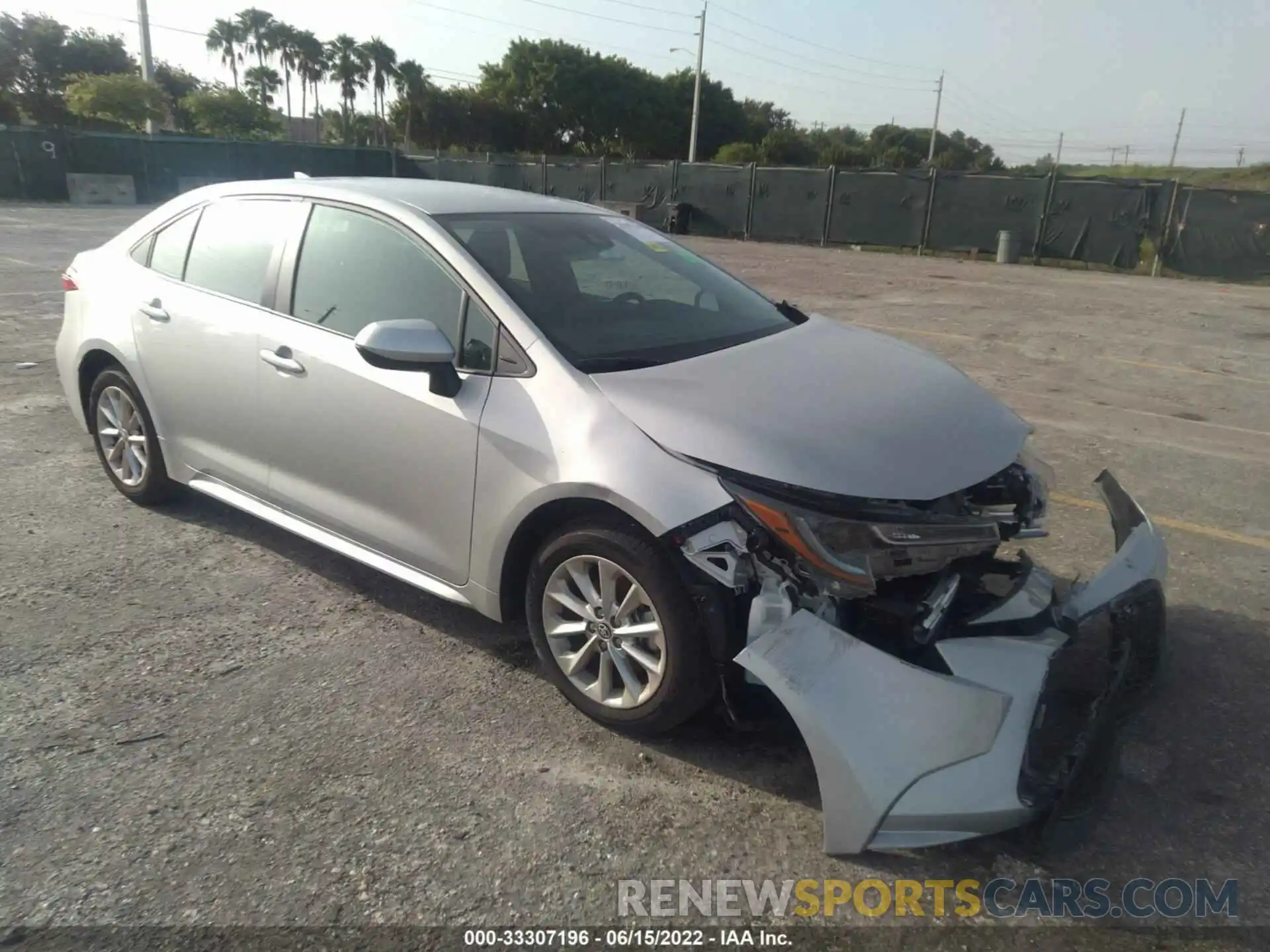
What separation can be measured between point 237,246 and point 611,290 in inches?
69.2

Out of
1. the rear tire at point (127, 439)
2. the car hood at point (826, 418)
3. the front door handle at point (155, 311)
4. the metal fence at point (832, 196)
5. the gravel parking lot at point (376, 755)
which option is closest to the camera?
the gravel parking lot at point (376, 755)

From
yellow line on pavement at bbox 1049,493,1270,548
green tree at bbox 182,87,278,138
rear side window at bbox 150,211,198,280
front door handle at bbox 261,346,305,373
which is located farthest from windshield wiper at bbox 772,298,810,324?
green tree at bbox 182,87,278,138

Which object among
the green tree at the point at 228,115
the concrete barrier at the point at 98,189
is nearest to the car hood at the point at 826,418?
the concrete barrier at the point at 98,189

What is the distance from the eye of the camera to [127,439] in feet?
15.5

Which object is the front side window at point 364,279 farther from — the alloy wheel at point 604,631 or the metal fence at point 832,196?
the metal fence at point 832,196

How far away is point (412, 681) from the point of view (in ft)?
10.9

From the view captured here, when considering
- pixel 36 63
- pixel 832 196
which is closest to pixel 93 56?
pixel 36 63

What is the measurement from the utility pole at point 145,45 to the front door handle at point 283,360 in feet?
147

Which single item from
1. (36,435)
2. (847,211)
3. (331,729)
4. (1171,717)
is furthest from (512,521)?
(847,211)

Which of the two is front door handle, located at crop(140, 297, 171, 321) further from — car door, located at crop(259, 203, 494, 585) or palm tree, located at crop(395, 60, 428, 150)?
palm tree, located at crop(395, 60, 428, 150)

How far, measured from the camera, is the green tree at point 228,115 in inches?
1969

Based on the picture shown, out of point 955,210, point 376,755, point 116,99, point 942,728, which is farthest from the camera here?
point 116,99

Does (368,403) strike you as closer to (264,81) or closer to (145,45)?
(145,45)

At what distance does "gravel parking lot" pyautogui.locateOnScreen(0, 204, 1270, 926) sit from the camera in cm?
241
